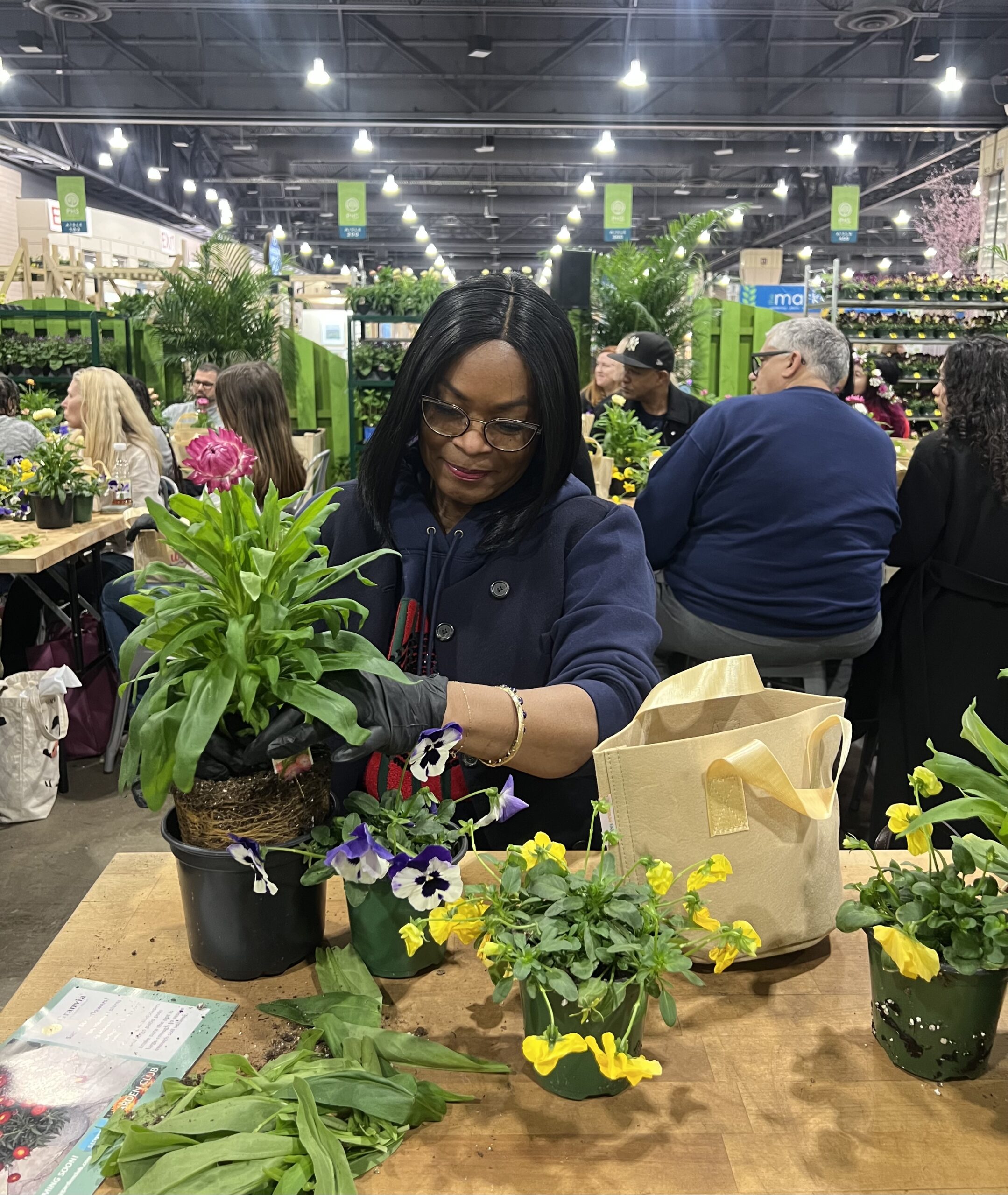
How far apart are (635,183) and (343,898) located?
20.3m

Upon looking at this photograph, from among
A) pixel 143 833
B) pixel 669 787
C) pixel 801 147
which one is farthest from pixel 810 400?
pixel 801 147

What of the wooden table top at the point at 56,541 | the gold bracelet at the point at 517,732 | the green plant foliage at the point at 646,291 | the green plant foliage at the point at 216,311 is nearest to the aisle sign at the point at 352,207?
the green plant foliage at the point at 216,311

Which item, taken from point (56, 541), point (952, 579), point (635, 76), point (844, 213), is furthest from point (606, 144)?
point (952, 579)

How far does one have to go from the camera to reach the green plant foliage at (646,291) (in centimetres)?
804

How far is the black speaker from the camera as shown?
678 centimetres

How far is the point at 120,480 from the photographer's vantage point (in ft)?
16.6

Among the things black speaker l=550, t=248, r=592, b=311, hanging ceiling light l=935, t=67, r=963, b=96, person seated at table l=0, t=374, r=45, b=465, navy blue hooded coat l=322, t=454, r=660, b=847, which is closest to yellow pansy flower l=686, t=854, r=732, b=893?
navy blue hooded coat l=322, t=454, r=660, b=847

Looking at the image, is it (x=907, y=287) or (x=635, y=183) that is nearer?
(x=907, y=287)

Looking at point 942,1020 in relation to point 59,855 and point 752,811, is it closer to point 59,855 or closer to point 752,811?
point 752,811

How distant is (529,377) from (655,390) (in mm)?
3481

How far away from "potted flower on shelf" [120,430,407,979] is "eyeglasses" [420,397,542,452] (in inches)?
18.6

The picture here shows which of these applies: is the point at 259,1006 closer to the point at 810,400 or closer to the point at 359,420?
the point at 810,400

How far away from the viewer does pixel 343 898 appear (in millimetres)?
1344

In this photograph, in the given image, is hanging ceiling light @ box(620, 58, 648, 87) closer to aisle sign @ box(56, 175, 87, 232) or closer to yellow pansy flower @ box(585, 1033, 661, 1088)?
aisle sign @ box(56, 175, 87, 232)
